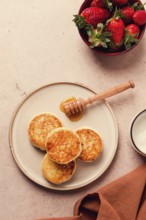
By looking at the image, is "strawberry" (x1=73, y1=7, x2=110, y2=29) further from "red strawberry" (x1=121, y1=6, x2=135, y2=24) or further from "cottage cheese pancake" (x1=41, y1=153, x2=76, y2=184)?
"cottage cheese pancake" (x1=41, y1=153, x2=76, y2=184)

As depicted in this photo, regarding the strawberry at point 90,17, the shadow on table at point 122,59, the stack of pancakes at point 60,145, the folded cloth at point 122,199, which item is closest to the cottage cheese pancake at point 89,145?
the stack of pancakes at point 60,145

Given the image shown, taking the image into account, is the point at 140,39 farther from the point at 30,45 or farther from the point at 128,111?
the point at 30,45

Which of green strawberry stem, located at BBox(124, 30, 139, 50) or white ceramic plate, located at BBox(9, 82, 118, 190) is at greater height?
green strawberry stem, located at BBox(124, 30, 139, 50)

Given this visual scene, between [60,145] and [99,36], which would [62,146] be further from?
[99,36]

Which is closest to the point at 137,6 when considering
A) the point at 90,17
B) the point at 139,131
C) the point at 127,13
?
the point at 127,13

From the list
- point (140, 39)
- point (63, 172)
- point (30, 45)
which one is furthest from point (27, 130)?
point (140, 39)

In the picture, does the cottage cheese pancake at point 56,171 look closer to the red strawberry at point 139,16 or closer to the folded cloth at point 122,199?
the folded cloth at point 122,199

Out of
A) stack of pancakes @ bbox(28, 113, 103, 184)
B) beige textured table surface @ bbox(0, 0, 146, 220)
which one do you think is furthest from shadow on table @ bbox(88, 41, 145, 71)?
stack of pancakes @ bbox(28, 113, 103, 184)

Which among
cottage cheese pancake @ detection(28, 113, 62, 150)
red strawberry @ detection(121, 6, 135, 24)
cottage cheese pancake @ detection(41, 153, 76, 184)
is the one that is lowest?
cottage cheese pancake @ detection(41, 153, 76, 184)
